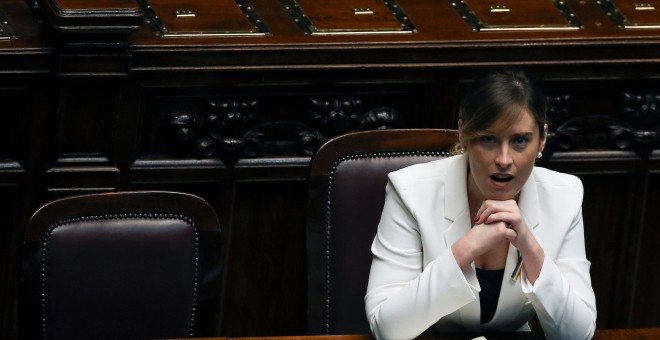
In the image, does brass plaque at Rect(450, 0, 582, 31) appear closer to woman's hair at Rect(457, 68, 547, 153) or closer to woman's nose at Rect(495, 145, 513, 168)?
woman's hair at Rect(457, 68, 547, 153)

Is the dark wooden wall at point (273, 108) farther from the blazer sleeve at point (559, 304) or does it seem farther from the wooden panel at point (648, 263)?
→ the blazer sleeve at point (559, 304)

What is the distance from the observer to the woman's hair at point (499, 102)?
273 centimetres

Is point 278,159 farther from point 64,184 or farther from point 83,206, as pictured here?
point 83,206

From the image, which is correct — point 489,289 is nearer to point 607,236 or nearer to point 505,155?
point 505,155

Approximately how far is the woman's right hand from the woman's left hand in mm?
11

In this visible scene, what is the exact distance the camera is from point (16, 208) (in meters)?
3.73

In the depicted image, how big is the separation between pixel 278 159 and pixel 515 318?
120 centimetres

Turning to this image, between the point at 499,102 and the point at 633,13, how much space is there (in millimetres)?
1595

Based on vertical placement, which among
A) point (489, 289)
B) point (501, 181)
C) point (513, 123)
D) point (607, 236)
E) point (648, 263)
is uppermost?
point (513, 123)

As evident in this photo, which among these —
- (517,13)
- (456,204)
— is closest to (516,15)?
(517,13)

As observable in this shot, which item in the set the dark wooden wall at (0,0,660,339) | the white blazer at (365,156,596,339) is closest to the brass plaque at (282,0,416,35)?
the dark wooden wall at (0,0,660,339)

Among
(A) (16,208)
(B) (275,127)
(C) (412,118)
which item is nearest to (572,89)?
(C) (412,118)

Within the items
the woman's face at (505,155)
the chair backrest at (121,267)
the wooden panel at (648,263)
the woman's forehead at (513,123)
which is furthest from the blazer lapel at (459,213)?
the wooden panel at (648,263)

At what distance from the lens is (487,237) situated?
105 inches
